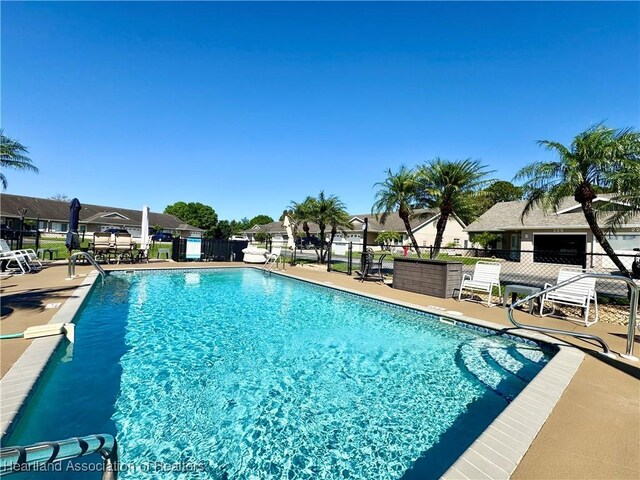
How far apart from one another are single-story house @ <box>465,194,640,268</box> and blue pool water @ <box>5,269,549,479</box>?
14755mm

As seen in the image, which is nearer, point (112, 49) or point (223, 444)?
point (223, 444)

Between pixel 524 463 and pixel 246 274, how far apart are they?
548 inches

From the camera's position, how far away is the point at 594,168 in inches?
348

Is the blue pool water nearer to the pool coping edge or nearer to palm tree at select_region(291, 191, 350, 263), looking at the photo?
the pool coping edge

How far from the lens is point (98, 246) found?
49.4 feet

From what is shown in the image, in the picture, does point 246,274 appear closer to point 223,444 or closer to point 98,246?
point 98,246

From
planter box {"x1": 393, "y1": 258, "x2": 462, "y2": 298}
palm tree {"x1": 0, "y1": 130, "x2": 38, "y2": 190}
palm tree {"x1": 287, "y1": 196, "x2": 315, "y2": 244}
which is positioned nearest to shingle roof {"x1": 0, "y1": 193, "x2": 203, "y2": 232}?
palm tree {"x1": 0, "y1": 130, "x2": 38, "y2": 190}

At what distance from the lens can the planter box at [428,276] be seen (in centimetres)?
925

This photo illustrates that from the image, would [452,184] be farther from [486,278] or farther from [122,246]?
[122,246]

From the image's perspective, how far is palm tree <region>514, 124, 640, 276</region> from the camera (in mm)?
8266

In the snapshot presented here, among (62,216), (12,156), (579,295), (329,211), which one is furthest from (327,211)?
(62,216)

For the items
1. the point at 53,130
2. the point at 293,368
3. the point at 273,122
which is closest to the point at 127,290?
the point at 293,368

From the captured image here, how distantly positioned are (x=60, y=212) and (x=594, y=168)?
56.1 meters

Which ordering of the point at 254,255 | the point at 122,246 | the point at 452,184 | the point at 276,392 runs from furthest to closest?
the point at 254,255 → the point at 122,246 → the point at 452,184 → the point at 276,392
